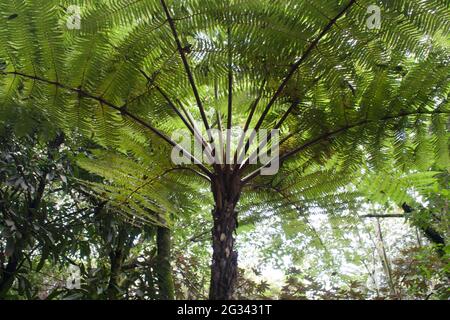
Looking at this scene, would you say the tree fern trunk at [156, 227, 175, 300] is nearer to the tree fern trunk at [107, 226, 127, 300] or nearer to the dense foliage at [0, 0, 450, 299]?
the tree fern trunk at [107, 226, 127, 300]

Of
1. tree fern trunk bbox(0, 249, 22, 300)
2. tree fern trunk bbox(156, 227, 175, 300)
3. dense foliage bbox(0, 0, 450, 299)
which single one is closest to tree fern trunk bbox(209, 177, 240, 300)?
dense foliage bbox(0, 0, 450, 299)

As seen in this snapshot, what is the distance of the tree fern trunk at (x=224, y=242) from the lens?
4.71 feet

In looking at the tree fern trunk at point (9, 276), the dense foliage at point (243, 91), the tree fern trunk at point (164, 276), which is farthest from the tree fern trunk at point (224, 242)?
the tree fern trunk at point (9, 276)

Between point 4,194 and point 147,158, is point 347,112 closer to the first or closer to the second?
point 147,158

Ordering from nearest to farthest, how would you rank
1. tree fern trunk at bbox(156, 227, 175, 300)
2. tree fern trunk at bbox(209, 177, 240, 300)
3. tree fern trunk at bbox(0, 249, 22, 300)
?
1. tree fern trunk at bbox(209, 177, 240, 300)
2. tree fern trunk at bbox(0, 249, 22, 300)
3. tree fern trunk at bbox(156, 227, 175, 300)

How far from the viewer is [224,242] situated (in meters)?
1.53

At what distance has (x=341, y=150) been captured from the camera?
6.05 ft

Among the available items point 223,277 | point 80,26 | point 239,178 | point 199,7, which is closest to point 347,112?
point 239,178

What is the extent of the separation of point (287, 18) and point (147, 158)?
900mm

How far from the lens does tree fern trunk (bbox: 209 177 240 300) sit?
144 cm

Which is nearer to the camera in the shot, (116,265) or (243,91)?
(243,91)

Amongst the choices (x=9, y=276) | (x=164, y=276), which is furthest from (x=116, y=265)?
(x=9, y=276)

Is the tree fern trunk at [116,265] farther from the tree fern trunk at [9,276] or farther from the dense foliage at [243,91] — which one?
the dense foliage at [243,91]

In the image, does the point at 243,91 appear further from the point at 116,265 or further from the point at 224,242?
the point at 116,265
